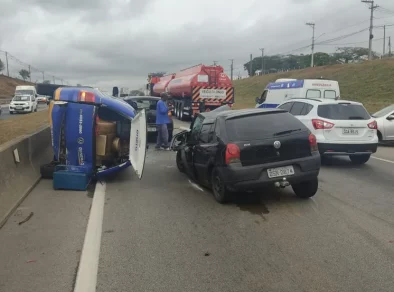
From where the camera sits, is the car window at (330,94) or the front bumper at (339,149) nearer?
the front bumper at (339,149)

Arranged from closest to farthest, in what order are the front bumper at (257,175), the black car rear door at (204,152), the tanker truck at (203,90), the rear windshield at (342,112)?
the front bumper at (257,175), the black car rear door at (204,152), the rear windshield at (342,112), the tanker truck at (203,90)

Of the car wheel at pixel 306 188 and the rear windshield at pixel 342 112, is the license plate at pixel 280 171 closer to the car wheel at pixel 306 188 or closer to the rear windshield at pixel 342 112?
the car wheel at pixel 306 188

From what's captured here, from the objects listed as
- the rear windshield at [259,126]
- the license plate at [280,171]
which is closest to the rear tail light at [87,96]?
the rear windshield at [259,126]

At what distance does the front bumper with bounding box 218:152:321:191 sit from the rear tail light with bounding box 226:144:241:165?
91mm

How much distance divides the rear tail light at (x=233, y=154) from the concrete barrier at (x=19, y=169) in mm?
3201

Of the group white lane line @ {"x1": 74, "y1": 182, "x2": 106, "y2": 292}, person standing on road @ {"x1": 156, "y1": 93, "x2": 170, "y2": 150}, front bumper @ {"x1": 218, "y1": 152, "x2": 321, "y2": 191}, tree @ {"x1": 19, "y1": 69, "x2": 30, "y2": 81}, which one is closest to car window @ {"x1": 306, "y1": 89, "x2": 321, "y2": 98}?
person standing on road @ {"x1": 156, "y1": 93, "x2": 170, "y2": 150}

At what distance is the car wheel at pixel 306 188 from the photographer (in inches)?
272

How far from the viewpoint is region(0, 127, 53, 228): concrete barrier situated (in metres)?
6.22

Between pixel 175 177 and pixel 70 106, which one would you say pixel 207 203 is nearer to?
pixel 175 177

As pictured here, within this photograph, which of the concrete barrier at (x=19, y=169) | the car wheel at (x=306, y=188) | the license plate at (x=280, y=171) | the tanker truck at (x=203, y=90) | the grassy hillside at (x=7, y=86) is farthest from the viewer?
the grassy hillside at (x=7, y=86)

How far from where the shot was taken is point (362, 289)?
12.4ft

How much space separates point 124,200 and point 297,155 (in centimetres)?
→ 287

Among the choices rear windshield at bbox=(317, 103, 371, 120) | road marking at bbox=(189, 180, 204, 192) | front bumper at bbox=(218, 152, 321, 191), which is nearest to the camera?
front bumper at bbox=(218, 152, 321, 191)

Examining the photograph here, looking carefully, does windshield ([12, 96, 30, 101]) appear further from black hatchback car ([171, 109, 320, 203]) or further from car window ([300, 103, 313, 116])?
black hatchback car ([171, 109, 320, 203])
